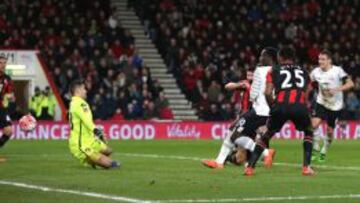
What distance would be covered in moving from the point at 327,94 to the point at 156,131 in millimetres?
14569

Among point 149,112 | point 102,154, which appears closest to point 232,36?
point 149,112

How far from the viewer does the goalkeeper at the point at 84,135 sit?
15.8 metres

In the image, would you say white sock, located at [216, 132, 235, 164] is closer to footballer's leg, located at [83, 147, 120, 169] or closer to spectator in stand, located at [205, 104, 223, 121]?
footballer's leg, located at [83, 147, 120, 169]

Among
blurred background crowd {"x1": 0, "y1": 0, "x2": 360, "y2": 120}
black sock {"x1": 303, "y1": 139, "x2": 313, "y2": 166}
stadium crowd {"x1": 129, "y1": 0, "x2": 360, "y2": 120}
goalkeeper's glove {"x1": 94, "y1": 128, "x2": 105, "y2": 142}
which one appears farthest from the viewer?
stadium crowd {"x1": 129, "y1": 0, "x2": 360, "y2": 120}

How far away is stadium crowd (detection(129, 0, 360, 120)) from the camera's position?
123ft

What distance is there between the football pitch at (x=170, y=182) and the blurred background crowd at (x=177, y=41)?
1692 cm

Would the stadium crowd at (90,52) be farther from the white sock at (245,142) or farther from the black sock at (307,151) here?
the black sock at (307,151)

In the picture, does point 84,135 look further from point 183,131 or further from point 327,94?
point 183,131

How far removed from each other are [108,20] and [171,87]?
13.2 feet

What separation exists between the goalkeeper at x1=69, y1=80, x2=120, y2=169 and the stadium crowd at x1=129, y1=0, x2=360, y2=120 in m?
19.9

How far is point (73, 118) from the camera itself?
630 inches

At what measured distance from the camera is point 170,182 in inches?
524

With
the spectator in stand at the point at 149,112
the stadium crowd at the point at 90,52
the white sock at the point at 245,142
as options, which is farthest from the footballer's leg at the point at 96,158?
the spectator in stand at the point at 149,112

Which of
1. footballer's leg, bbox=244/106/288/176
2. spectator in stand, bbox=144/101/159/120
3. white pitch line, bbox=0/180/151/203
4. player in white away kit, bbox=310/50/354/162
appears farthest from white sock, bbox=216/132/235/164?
spectator in stand, bbox=144/101/159/120
